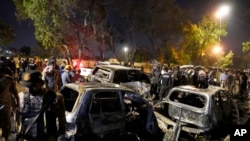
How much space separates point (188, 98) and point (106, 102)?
3.16 meters

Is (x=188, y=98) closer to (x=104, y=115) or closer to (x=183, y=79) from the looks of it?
(x=104, y=115)

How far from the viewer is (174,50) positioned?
4253 centimetres

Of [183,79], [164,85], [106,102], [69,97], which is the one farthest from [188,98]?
[183,79]

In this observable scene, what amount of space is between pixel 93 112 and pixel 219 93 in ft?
13.8

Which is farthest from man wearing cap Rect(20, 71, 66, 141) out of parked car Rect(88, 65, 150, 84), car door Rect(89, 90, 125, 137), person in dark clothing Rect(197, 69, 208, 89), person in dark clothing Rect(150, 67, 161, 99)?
person in dark clothing Rect(150, 67, 161, 99)

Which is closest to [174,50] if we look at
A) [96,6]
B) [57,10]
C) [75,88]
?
[96,6]

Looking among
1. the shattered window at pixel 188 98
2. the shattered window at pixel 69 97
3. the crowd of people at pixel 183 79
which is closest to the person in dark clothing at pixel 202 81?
the shattered window at pixel 188 98

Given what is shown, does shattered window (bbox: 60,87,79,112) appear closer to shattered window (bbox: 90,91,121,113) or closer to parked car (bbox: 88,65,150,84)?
shattered window (bbox: 90,91,121,113)

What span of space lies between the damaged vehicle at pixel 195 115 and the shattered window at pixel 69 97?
238 cm

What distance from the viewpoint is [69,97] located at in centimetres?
649

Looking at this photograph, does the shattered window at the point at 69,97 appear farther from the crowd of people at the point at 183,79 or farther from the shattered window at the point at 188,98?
the crowd of people at the point at 183,79

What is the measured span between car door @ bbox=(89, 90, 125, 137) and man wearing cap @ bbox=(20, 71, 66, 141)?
207cm

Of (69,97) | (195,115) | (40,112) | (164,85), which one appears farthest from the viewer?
(164,85)

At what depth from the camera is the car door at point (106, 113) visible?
227 inches
